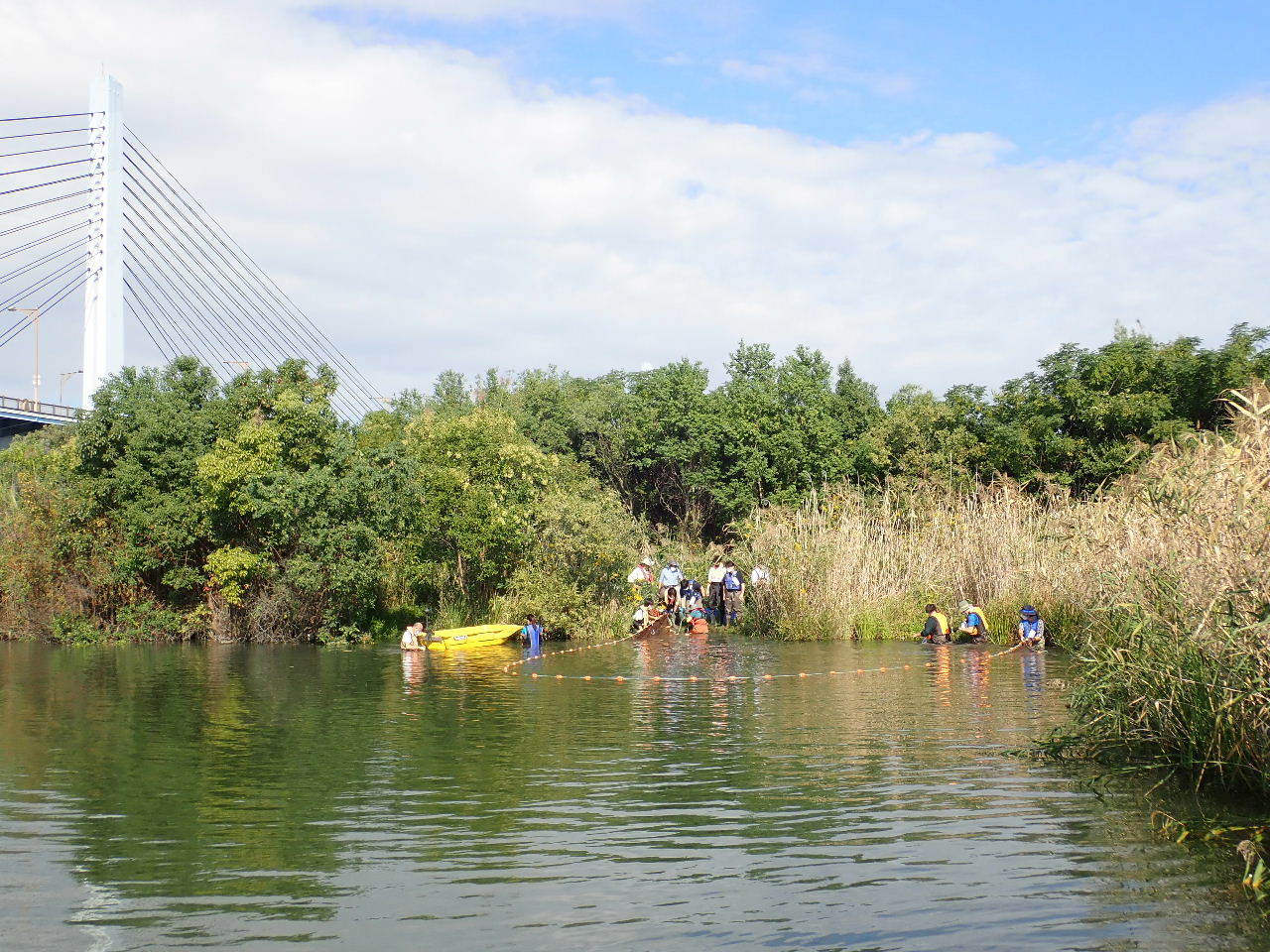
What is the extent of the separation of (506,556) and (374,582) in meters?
3.40

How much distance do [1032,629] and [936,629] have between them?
2.20 m

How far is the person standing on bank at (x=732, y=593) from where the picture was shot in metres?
29.7

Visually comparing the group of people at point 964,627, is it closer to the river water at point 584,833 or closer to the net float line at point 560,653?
the net float line at point 560,653

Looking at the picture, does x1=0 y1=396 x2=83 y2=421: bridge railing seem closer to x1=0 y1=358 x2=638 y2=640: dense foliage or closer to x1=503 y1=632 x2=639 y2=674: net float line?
x1=0 y1=358 x2=638 y2=640: dense foliage

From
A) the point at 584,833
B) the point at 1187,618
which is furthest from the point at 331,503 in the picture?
the point at 1187,618

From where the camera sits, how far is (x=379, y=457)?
94.7ft

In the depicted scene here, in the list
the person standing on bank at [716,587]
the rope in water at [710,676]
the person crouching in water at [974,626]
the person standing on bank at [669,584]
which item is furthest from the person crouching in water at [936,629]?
the person standing on bank at [669,584]

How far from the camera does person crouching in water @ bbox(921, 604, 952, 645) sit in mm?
24312

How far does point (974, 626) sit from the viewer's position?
24.2 metres

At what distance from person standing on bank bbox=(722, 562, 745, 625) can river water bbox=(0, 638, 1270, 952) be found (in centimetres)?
1309

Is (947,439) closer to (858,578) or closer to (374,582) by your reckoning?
(858,578)

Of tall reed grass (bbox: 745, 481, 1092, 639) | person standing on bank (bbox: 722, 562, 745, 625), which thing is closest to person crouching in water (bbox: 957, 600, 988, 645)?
tall reed grass (bbox: 745, 481, 1092, 639)

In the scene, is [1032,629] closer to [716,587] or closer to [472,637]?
[716,587]

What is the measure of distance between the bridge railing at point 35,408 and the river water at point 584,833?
34.6 meters
